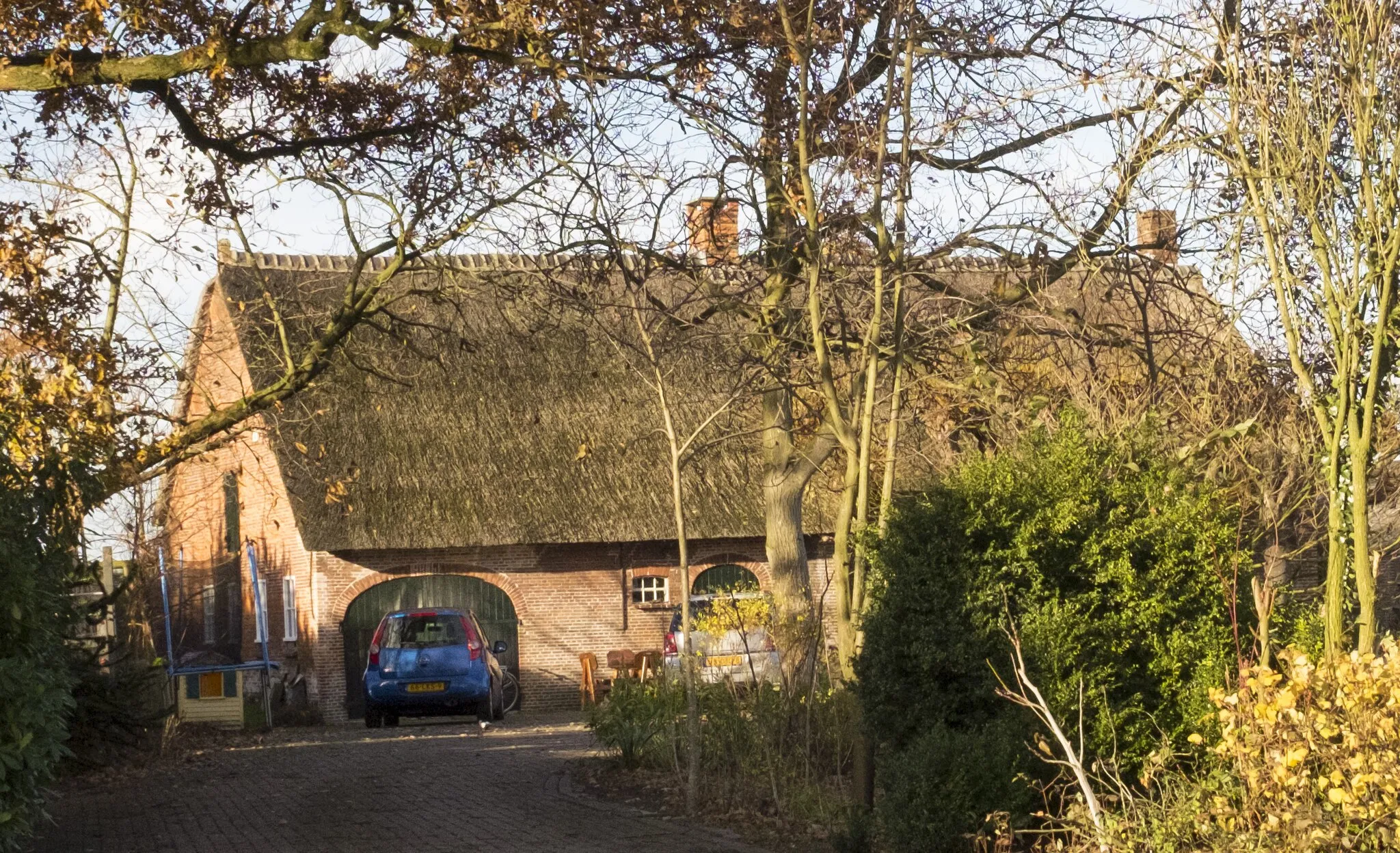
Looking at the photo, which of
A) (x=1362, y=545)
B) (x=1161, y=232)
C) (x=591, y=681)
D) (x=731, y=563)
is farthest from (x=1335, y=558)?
(x=731, y=563)

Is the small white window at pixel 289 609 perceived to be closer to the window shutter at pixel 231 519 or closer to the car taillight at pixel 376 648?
the window shutter at pixel 231 519

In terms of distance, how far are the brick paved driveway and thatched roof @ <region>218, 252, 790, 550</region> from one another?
23.0ft

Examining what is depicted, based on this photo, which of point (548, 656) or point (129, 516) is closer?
point (548, 656)

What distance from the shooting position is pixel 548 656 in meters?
26.5

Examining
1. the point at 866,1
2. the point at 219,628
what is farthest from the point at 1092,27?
the point at 219,628

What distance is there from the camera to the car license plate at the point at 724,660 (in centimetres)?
1281

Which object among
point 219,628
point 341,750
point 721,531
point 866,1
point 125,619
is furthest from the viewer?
point 219,628

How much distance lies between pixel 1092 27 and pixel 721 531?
14913mm

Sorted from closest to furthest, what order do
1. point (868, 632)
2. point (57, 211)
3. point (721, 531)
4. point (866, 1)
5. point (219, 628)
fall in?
point (868, 632) < point (866, 1) < point (57, 211) < point (721, 531) < point (219, 628)

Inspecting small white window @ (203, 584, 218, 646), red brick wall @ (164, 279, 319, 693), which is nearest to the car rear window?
red brick wall @ (164, 279, 319, 693)

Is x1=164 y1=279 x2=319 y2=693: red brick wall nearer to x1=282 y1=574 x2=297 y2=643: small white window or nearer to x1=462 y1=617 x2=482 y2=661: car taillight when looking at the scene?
x1=282 y1=574 x2=297 y2=643: small white window

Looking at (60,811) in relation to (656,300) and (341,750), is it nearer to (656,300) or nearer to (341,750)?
(341,750)

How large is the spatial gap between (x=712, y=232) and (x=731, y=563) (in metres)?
16.6

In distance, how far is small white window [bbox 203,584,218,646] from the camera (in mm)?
32031
